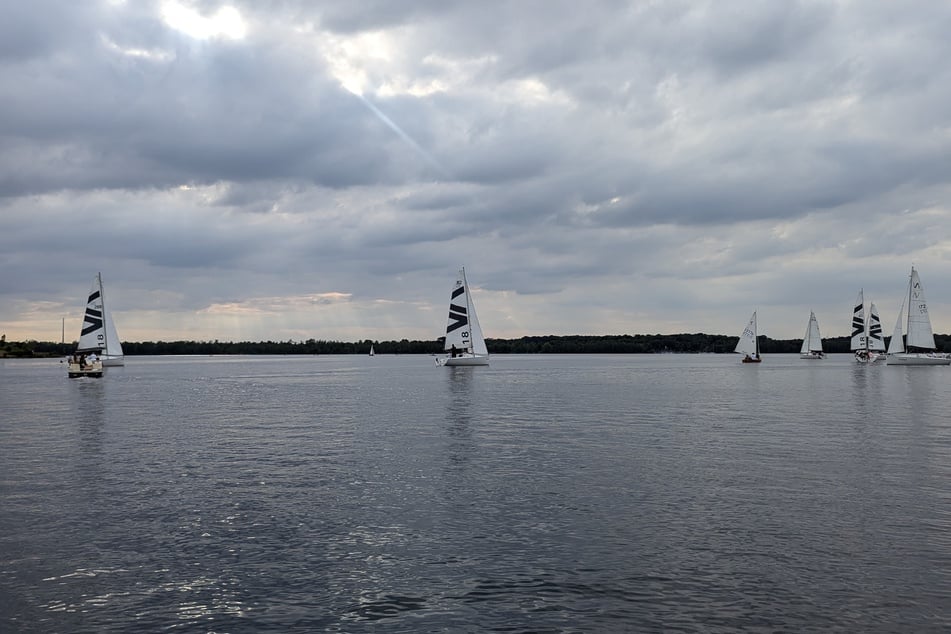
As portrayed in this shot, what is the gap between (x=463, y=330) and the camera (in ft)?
391

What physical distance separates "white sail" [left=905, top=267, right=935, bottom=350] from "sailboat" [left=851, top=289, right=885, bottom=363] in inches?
1385

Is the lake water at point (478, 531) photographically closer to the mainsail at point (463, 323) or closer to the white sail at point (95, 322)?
the mainsail at point (463, 323)

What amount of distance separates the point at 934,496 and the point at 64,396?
71882 mm

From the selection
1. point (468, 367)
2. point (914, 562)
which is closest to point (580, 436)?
point (914, 562)

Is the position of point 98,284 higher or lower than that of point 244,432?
higher

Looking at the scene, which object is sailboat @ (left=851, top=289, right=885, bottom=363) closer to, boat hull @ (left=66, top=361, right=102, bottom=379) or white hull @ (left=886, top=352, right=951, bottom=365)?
white hull @ (left=886, top=352, right=951, bottom=365)

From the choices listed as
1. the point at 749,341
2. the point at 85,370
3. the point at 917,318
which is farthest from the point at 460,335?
the point at 749,341

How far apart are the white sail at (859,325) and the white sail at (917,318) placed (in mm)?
34968

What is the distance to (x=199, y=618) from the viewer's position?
1215 centimetres

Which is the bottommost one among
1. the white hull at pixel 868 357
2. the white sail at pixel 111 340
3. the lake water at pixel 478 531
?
the lake water at pixel 478 531

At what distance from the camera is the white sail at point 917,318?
119875mm

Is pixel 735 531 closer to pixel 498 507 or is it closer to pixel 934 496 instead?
pixel 498 507

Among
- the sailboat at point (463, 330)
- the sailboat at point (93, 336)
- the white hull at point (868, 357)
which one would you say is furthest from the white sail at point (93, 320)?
the white hull at point (868, 357)

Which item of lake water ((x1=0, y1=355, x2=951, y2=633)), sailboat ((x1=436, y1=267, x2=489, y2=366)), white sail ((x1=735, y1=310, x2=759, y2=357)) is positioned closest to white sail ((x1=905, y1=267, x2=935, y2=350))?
white sail ((x1=735, y1=310, x2=759, y2=357))
